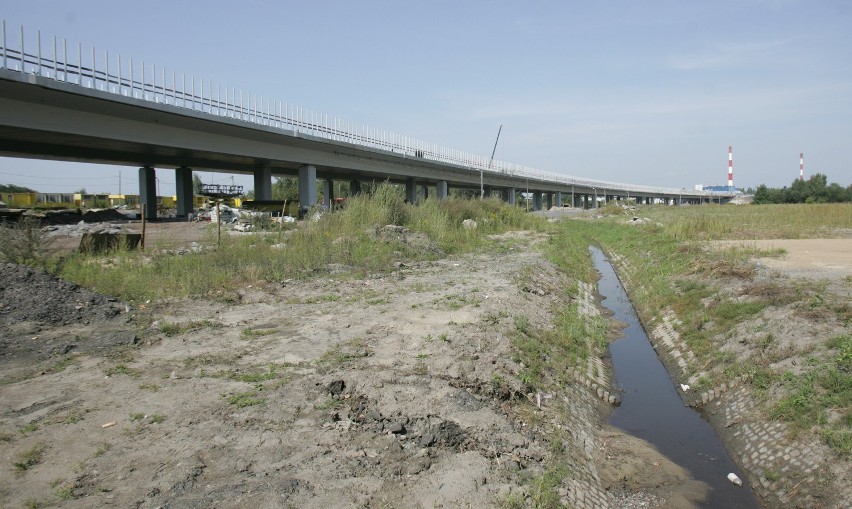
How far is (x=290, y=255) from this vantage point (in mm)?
14852

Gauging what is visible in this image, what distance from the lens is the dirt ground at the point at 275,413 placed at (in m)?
4.35

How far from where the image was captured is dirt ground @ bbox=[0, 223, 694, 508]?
435 centimetres

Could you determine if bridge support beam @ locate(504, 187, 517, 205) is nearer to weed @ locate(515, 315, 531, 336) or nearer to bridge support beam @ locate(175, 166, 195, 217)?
bridge support beam @ locate(175, 166, 195, 217)

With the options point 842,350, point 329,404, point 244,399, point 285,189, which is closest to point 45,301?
point 244,399

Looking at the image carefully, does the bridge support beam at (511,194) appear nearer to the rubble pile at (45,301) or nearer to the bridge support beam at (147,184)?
the bridge support beam at (147,184)

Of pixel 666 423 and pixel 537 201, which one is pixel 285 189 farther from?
pixel 666 423

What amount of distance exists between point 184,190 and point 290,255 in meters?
30.8

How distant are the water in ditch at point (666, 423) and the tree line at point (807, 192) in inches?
4304

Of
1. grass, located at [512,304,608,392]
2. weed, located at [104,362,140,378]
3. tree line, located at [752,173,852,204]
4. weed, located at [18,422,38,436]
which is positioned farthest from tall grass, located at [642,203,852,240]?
tree line, located at [752,173,852,204]

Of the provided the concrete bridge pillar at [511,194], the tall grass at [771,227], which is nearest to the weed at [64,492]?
the tall grass at [771,227]

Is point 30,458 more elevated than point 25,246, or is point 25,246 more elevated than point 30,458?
point 25,246

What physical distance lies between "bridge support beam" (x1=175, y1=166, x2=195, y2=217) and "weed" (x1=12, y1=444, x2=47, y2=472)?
129 ft

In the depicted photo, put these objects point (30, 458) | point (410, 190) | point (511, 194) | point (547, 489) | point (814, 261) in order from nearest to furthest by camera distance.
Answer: point (30, 458) < point (547, 489) < point (814, 261) < point (410, 190) < point (511, 194)

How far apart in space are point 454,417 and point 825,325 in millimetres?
5960
